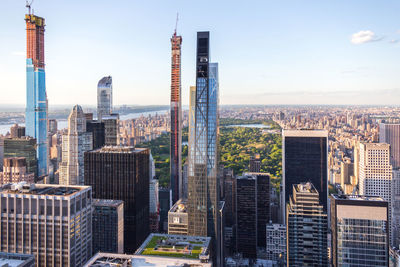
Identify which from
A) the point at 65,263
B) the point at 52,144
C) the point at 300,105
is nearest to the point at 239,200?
the point at 300,105

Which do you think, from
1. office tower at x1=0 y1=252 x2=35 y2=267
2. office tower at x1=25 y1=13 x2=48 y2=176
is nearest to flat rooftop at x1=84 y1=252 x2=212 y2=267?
office tower at x1=0 y1=252 x2=35 y2=267

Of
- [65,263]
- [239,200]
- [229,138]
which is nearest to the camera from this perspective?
[65,263]

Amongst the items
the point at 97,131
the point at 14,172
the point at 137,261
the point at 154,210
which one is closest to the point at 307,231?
the point at 137,261

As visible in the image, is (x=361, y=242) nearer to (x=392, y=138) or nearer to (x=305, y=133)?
(x=305, y=133)

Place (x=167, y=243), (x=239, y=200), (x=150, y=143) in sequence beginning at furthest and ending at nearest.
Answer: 1. (x=150, y=143)
2. (x=239, y=200)
3. (x=167, y=243)

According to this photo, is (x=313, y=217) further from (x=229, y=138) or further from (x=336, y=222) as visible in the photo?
(x=229, y=138)

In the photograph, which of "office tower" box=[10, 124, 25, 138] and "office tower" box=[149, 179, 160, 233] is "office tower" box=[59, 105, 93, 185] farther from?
"office tower" box=[149, 179, 160, 233]
